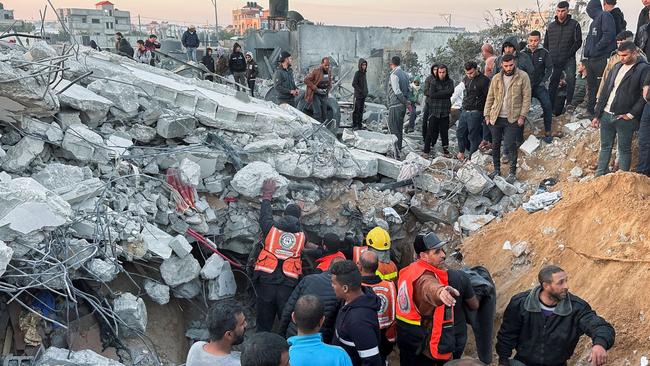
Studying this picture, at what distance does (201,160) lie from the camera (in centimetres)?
599

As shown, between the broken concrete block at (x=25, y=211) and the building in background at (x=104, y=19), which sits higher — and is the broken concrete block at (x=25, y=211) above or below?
below

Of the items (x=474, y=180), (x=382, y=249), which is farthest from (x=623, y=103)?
(x=382, y=249)

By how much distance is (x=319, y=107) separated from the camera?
8.62 m

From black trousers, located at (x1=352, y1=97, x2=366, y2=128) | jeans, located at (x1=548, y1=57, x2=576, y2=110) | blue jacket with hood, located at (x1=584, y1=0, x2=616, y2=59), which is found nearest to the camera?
blue jacket with hood, located at (x1=584, y1=0, x2=616, y2=59)

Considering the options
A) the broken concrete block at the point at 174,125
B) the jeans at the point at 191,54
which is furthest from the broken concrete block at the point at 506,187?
the jeans at the point at 191,54

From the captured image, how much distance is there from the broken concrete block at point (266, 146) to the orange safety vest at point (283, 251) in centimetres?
173

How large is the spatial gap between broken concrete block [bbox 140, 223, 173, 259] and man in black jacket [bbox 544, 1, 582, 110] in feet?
18.9

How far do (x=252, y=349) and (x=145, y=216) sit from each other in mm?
2783

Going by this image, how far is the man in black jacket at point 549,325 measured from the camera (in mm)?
3336

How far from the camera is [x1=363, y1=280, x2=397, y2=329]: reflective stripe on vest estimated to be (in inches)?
159

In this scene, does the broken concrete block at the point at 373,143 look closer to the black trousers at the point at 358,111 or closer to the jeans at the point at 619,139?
the black trousers at the point at 358,111

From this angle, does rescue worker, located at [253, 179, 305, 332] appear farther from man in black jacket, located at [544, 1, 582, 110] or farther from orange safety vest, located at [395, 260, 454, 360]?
A: man in black jacket, located at [544, 1, 582, 110]

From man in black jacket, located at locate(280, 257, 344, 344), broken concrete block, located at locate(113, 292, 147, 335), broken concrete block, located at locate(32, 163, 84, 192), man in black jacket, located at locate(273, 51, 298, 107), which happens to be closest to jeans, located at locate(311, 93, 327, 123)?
man in black jacket, located at locate(273, 51, 298, 107)

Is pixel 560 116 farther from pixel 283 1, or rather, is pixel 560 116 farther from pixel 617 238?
pixel 283 1
